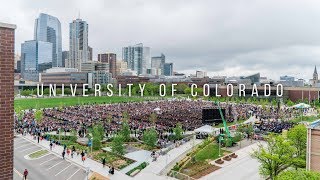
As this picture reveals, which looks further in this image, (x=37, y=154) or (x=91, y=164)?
(x=37, y=154)

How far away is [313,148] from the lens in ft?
76.7

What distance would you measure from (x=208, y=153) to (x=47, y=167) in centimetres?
1808

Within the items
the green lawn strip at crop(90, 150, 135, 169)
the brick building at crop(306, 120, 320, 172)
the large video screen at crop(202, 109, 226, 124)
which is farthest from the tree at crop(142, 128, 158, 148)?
the brick building at crop(306, 120, 320, 172)

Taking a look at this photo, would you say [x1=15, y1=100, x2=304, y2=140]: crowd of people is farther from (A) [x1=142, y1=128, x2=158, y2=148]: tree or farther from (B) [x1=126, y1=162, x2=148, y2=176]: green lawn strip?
(B) [x1=126, y1=162, x2=148, y2=176]: green lawn strip

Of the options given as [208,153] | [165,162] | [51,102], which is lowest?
[165,162]

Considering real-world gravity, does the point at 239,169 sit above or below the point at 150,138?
below

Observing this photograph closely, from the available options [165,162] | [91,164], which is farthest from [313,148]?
[91,164]

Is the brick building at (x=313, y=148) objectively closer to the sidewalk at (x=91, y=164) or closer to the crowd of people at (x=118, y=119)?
the sidewalk at (x=91, y=164)

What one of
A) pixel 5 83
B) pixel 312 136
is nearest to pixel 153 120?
pixel 312 136

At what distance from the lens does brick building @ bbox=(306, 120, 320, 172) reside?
23109mm

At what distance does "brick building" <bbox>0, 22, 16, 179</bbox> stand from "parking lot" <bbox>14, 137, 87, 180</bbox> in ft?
73.9

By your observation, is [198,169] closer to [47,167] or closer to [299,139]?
[299,139]

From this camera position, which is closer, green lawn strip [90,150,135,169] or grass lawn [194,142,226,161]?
green lawn strip [90,150,135,169]

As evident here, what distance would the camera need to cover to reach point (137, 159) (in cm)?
3819
